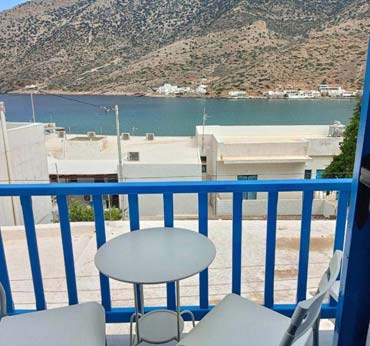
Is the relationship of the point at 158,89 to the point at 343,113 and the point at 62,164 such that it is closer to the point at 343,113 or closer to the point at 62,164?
the point at 343,113

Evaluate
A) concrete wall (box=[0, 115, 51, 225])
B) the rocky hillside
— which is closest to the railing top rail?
concrete wall (box=[0, 115, 51, 225])

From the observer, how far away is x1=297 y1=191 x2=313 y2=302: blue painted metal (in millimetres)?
1802

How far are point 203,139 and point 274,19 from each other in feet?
74.8

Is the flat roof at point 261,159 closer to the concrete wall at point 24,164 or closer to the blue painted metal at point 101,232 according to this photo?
the concrete wall at point 24,164

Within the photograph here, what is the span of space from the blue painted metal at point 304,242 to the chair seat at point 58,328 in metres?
1.10

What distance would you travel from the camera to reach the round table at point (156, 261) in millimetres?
1350

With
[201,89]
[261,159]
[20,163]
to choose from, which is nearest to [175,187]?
[20,163]

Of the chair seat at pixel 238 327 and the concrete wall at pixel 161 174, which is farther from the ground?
the chair seat at pixel 238 327

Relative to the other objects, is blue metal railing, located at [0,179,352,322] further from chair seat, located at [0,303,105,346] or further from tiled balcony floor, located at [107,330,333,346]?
chair seat, located at [0,303,105,346]

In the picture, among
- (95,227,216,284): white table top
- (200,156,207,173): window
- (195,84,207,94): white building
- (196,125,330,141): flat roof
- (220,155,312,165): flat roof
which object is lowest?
(200,156,207,173): window

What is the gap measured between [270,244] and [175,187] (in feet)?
2.04

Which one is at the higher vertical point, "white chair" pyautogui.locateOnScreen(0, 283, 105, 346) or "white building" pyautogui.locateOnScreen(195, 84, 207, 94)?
"white chair" pyautogui.locateOnScreen(0, 283, 105, 346)

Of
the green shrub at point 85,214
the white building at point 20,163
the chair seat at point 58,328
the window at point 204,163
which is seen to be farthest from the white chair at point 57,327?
the window at point 204,163

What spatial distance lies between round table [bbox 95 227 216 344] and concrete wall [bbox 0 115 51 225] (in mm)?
12160
